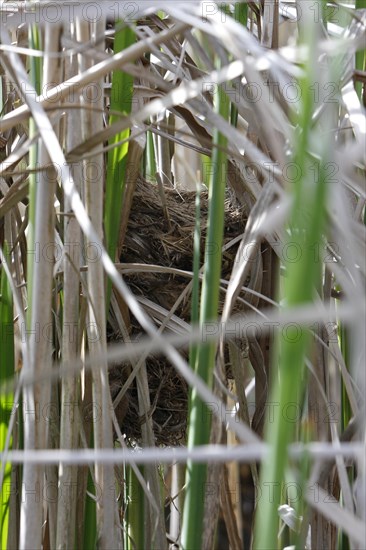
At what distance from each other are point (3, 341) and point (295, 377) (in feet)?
1.17

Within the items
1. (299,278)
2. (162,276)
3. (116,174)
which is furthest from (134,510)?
(299,278)

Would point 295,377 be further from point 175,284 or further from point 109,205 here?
point 175,284

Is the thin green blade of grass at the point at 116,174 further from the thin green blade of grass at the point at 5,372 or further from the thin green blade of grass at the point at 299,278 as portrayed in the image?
the thin green blade of grass at the point at 299,278

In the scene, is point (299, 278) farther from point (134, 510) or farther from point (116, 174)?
point (134, 510)

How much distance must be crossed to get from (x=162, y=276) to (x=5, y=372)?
257mm

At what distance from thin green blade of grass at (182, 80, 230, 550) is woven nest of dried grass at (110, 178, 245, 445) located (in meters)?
0.28

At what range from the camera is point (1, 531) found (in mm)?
598

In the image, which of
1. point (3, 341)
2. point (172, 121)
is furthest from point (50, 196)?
point (172, 121)

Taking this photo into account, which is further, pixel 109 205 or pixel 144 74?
pixel 109 205

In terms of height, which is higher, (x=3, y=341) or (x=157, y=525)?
(x=3, y=341)

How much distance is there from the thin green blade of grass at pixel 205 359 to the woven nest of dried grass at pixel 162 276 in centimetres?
28

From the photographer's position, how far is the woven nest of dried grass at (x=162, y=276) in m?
0.77

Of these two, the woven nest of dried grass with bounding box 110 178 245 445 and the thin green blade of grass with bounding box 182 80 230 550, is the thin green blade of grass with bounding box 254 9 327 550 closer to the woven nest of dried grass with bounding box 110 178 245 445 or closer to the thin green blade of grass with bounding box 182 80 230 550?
the thin green blade of grass with bounding box 182 80 230 550

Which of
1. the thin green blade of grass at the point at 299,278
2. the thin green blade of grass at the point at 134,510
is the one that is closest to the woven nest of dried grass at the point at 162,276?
the thin green blade of grass at the point at 134,510
